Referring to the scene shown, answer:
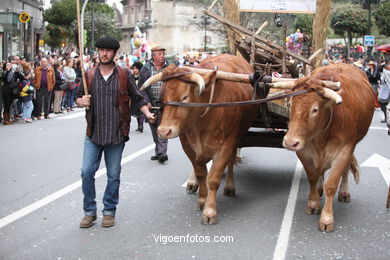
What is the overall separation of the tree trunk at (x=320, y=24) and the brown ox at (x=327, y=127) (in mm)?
2794

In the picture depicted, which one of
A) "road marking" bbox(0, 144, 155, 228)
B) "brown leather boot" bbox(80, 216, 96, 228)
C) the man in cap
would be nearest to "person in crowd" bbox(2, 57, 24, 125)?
the man in cap

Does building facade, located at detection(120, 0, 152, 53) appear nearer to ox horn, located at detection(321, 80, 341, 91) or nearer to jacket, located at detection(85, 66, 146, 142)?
jacket, located at detection(85, 66, 146, 142)

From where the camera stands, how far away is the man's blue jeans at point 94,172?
5836 millimetres

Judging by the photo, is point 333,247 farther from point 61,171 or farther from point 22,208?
point 61,171

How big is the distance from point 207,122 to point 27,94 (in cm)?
1077

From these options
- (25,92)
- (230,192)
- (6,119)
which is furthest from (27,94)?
(230,192)

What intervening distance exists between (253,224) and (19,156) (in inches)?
234

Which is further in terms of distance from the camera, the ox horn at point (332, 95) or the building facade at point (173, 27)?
the building facade at point (173, 27)

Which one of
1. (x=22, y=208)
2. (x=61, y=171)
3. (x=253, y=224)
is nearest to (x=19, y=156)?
(x=61, y=171)

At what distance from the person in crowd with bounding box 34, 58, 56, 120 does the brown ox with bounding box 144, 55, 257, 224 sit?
36.3 feet

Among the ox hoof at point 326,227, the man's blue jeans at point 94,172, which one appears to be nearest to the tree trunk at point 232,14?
the man's blue jeans at point 94,172

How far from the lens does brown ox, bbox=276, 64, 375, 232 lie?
5.59 meters

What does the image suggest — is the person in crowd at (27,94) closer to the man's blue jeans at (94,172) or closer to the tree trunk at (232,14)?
the tree trunk at (232,14)

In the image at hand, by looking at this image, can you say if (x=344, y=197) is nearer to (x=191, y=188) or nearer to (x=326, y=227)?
(x=326, y=227)
